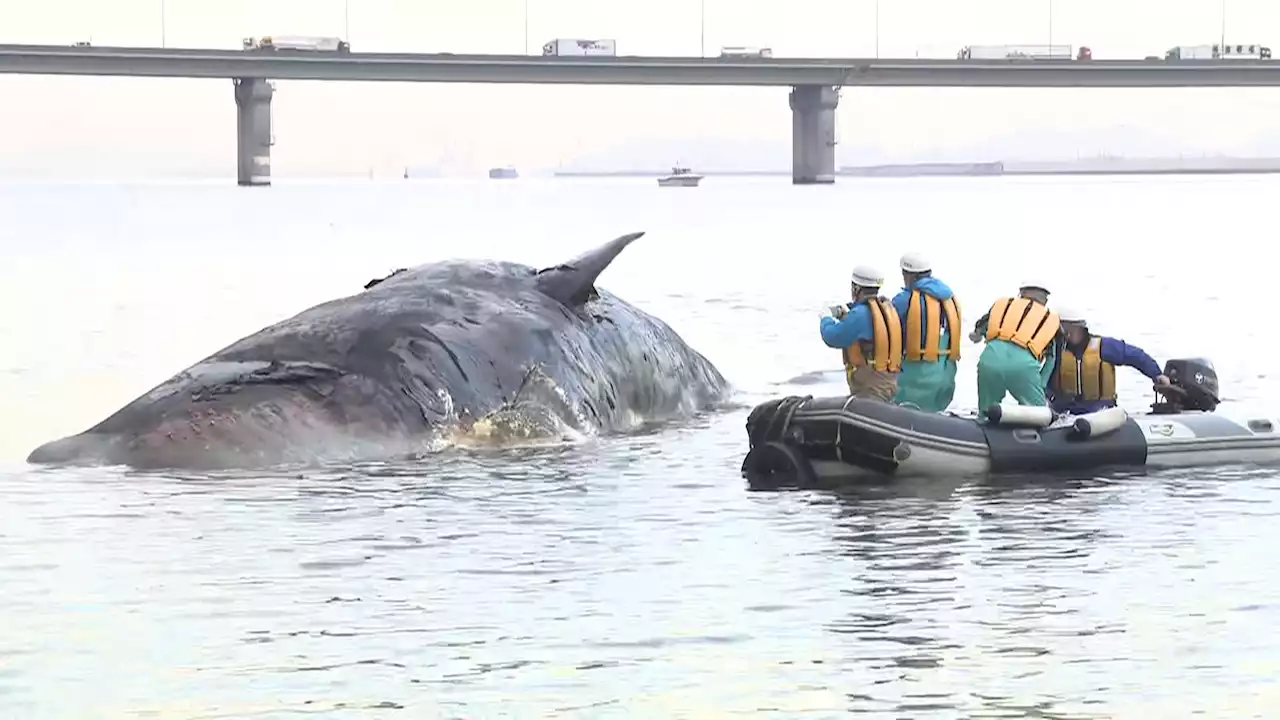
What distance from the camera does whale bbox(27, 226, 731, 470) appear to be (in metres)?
20.3

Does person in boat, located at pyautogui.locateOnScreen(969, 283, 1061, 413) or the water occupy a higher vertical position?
person in boat, located at pyautogui.locateOnScreen(969, 283, 1061, 413)

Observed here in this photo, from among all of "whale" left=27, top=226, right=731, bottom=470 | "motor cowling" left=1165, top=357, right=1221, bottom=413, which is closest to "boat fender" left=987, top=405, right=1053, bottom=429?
"motor cowling" left=1165, top=357, right=1221, bottom=413

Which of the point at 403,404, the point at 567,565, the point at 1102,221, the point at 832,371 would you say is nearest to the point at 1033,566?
the point at 567,565

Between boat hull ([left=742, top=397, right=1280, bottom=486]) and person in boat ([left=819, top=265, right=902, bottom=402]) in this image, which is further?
person in boat ([left=819, top=265, right=902, bottom=402])

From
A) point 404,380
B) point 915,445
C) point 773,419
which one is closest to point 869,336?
point 773,419

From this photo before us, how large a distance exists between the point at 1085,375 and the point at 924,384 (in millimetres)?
1724

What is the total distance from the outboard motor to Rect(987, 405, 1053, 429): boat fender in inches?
116

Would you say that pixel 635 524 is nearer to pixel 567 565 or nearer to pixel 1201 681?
pixel 567 565

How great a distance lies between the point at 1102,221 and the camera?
493ft

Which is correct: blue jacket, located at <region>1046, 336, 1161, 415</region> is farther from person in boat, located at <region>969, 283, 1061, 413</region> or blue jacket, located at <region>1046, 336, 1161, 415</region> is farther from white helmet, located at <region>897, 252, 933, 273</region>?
white helmet, located at <region>897, 252, 933, 273</region>

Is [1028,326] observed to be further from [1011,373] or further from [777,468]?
[777,468]

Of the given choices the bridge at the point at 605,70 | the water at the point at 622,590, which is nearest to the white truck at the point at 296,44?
the bridge at the point at 605,70

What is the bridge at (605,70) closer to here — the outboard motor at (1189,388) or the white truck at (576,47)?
the white truck at (576,47)

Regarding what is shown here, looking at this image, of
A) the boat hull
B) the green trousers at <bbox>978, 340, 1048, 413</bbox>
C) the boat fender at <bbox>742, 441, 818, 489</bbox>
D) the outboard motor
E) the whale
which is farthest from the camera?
the outboard motor
